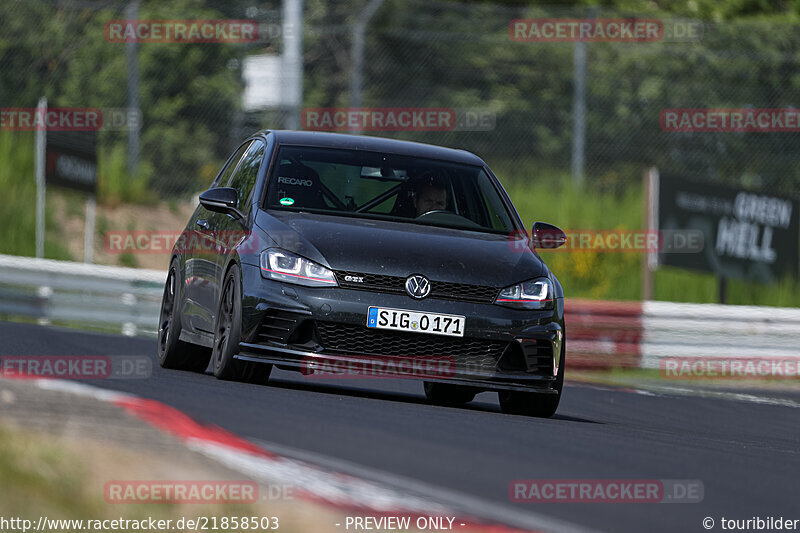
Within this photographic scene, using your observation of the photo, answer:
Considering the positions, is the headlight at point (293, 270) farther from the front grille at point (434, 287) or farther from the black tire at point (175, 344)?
the black tire at point (175, 344)

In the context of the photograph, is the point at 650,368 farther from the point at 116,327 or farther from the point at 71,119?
the point at 71,119

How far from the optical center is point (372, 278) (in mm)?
8961

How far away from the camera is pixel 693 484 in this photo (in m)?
6.84

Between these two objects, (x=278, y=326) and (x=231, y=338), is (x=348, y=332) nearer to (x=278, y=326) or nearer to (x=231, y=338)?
(x=278, y=326)

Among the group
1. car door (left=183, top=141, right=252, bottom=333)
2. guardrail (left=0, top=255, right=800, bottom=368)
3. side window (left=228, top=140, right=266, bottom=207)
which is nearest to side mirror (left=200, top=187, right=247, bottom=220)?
side window (left=228, top=140, right=266, bottom=207)

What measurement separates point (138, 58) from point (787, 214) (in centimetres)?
997

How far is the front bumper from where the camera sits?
8.91m

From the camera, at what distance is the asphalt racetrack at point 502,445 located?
599 centimetres

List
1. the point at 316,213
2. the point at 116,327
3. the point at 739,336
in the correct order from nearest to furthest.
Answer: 1. the point at 316,213
2. the point at 739,336
3. the point at 116,327

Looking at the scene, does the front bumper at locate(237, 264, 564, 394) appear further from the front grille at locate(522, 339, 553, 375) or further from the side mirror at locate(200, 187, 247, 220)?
the side mirror at locate(200, 187, 247, 220)

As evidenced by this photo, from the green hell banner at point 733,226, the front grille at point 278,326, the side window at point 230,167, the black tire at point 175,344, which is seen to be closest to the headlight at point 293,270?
the front grille at point 278,326

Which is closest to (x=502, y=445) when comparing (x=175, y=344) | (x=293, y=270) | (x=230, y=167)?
(x=293, y=270)

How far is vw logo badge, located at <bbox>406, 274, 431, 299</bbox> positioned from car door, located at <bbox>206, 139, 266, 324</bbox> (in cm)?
110

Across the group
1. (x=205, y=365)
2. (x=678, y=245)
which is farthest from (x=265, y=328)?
(x=678, y=245)
